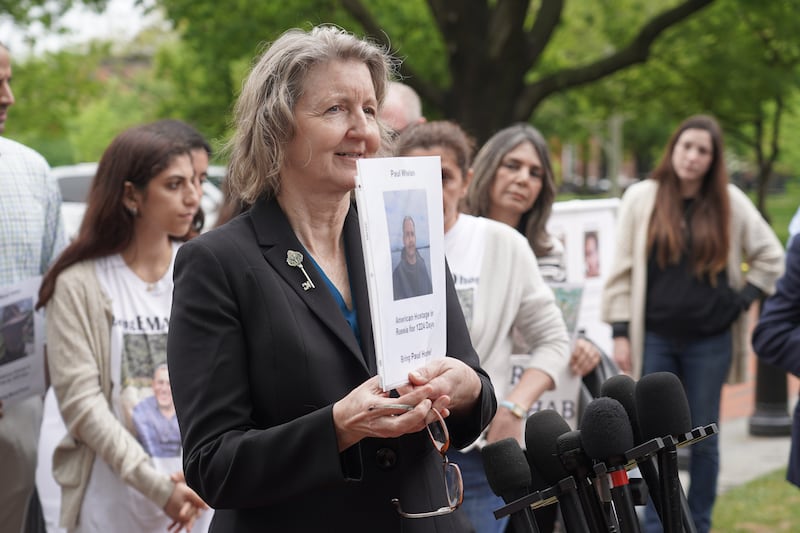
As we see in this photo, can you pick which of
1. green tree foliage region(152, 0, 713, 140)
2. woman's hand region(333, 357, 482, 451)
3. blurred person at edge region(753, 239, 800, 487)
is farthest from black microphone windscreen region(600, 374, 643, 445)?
green tree foliage region(152, 0, 713, 140)

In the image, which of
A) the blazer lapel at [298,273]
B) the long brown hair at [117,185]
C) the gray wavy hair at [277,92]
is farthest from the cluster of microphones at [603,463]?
the long brown hair at [117,185]

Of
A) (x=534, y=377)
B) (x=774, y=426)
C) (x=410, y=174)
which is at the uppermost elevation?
(x=410, y=174)

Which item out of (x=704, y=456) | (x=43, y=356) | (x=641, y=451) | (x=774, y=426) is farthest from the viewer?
(x=774, y=426)

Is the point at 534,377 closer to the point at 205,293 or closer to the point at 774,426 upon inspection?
the point at 205,293

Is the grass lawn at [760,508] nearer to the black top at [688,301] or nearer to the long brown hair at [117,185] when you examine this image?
the black top at [688,301]

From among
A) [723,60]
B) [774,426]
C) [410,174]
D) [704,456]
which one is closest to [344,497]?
[410,174]

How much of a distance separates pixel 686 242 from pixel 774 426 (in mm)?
3409

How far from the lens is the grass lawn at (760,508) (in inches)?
272

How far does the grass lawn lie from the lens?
272 inches

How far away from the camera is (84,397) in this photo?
4082mm

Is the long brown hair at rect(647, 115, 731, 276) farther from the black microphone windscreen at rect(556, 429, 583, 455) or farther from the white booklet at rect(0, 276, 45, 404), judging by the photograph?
the black microphone windscreen at rect(556, 429, 583, 455)

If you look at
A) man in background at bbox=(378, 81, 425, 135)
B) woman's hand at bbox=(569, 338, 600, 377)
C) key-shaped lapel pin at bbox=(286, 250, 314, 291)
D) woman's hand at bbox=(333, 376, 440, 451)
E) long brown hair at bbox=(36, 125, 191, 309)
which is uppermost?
man in background at bbox=(378, 81, 425, 135)

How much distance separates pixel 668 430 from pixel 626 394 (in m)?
0.23

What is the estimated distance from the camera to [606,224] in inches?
276
